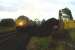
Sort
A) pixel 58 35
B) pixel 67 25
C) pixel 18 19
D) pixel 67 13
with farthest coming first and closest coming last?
pixel 18 19
pixel 67 25
pixel 67 13
pixel 58 35

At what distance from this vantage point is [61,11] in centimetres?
3203

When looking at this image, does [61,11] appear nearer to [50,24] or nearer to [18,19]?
[50,24]

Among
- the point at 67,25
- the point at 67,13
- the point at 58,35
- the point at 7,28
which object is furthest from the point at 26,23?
the point at 58,35

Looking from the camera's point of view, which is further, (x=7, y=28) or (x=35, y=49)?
(x=7, y=28)

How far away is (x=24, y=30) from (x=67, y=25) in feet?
21.5

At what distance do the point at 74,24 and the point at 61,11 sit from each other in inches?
307

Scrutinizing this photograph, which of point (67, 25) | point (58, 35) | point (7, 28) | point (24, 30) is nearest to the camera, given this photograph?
point (58, 35)

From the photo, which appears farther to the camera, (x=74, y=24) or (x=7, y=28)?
(x=7, y=28)

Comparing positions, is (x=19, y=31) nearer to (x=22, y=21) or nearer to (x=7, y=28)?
(x=22, y=21)

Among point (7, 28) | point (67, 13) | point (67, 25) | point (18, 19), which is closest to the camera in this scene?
point (67, 13)

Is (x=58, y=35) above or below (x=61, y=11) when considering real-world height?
below

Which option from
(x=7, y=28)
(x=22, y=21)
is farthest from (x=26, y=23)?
(x=7, y=28)

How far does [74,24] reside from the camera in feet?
129

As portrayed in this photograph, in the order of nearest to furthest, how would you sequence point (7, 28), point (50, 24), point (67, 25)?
1. point (50, 24)
2. point (67, 25)
3. point (7, 28)
